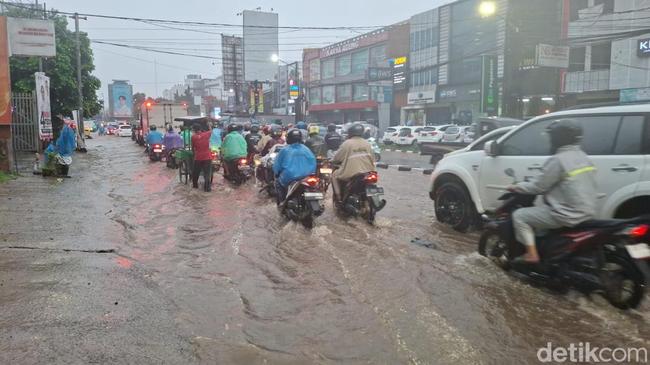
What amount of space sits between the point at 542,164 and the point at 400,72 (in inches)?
1657

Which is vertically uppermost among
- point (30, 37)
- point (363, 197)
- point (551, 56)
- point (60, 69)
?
point (30, 37)

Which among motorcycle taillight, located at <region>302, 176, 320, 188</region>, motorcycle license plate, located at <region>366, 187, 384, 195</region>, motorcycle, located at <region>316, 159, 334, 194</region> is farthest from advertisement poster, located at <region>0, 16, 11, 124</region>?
motorcycle license plate, located at <region>366, 187, 384, 195</region>

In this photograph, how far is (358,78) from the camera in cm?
5747

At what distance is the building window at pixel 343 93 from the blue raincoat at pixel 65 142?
1858 inches

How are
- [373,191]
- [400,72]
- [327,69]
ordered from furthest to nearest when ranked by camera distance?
[327,69] < [400,72] < [373,191]

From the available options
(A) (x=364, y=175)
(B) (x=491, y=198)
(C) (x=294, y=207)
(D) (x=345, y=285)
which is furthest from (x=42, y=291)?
(B) (x=491, y=198)

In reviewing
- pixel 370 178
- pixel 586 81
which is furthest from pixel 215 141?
pixel 586 81

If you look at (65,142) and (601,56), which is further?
(601,56)

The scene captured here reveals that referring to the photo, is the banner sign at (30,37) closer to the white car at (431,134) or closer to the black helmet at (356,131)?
the black helmet at (356,131)

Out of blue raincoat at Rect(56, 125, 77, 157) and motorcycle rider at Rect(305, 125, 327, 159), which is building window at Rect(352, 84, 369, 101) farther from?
motorcycle rider at Rect(305, 125, 327, 159)

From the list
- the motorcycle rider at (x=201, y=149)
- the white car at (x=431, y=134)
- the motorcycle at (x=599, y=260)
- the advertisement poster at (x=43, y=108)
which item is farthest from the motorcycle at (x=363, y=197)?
the white car at (x=431, y=134)

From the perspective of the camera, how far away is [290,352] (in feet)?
12.7

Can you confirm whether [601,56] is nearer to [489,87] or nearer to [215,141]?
[489,87]

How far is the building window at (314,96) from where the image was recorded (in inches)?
2684
